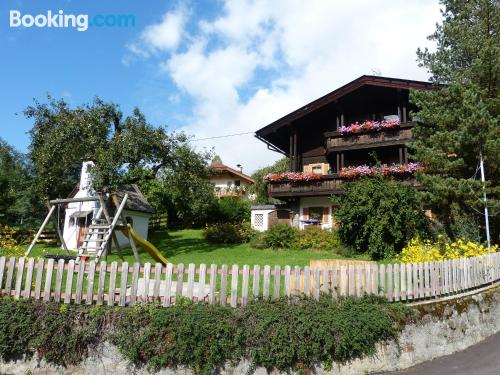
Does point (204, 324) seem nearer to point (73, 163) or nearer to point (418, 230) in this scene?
point (418, 230)

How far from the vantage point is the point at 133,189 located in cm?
2852

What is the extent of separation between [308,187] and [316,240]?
14.6ft

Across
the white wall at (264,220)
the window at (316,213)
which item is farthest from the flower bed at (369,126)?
the white wall at (264,220)

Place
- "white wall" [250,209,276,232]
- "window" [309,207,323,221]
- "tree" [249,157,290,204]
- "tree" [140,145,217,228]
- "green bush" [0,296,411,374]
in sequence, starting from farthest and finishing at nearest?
1. "tree" [249,157,290,204]
2. "white wall" [250,209,276,232]
3. "window" [309,207,323,221]
4. "tree" [140,145,217,228]
5. "green bush" [0,296,411,374]

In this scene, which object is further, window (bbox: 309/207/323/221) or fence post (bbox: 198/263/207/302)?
window (bbox: 309/207/323/221)

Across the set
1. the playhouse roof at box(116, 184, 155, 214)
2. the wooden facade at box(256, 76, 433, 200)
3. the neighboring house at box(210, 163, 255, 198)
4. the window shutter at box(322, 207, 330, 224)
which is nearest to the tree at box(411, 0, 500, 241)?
the wooden facade at box(256, 76, 433, 200)

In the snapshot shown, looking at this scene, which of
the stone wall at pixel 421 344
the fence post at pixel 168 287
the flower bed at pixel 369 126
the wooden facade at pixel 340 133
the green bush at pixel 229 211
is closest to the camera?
the stone wall at pixel 421 344

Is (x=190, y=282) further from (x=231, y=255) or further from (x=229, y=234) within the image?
(x=229, y=234)

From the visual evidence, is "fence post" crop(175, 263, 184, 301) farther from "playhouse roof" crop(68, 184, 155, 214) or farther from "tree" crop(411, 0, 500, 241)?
"playhouse roof" crop(68, 184, 155, 214)

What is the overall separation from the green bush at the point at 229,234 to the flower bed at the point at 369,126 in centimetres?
822

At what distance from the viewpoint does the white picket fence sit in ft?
21.0

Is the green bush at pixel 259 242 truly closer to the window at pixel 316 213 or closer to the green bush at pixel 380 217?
the window at pixel 316 213

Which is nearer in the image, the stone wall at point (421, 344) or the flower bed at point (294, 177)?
the stone wall at point (421, 344)

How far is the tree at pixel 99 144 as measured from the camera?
1889 cm
